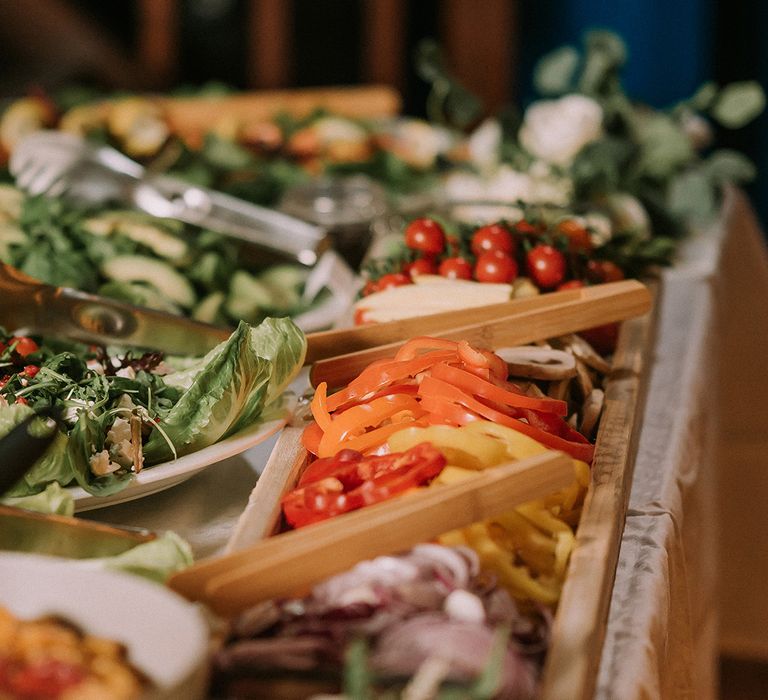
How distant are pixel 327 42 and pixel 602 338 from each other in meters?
3.47

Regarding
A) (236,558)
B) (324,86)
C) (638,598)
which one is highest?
(236,558)

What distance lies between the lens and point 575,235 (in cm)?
182

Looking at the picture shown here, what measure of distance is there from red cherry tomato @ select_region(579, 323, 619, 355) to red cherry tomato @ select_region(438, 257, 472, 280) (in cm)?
22

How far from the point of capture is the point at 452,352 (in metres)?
1.24

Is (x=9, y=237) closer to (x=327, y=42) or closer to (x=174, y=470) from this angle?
(x=174, y=470)

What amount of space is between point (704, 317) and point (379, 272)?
0.69m

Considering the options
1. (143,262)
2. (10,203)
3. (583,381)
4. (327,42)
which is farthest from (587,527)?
(327,42)

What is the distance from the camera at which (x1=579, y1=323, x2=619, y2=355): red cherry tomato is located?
5.47 feet

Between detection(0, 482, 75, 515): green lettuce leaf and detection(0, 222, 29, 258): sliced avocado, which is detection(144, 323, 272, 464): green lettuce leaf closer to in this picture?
detection(0, 482, 75, 515): green lettuce leaf

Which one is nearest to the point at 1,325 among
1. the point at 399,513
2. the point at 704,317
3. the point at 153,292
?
the point at 153,292

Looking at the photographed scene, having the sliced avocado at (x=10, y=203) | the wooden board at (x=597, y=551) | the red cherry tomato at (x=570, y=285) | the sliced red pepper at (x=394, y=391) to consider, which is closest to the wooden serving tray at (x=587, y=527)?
the wooden board at (x=597, y=551)

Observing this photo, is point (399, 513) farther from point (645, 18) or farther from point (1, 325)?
point (645, 18)

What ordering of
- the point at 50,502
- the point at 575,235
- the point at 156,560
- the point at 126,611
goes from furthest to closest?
the point at 575,235
the point at 50,502
the point at 156,560
the point at 126,611

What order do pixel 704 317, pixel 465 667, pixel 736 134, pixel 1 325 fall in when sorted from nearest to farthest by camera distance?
pixel 465 667 → pixel 1 325 → pixel 704 317 → pixel 736 134
